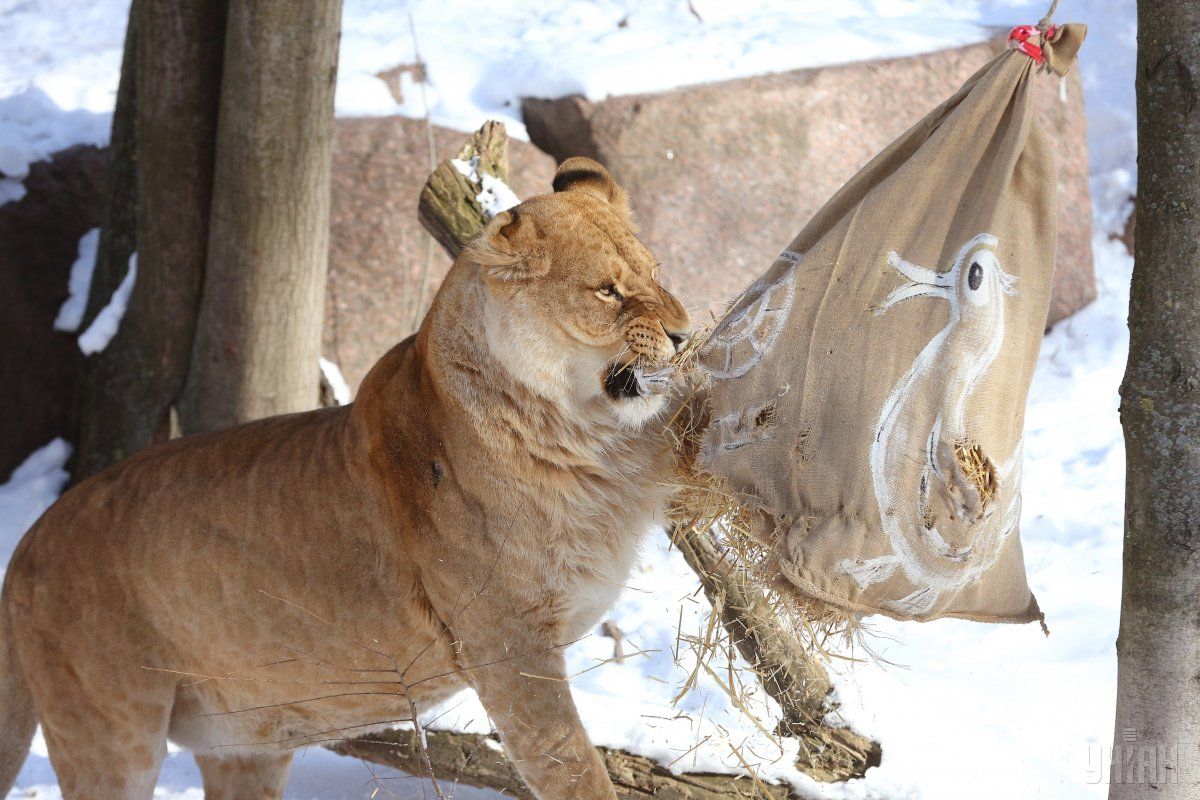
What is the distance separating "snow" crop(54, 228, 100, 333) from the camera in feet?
20.2

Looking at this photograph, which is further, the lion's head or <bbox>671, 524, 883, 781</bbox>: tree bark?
<bbox>671, 524, 883, 781</bbox>: tree bark

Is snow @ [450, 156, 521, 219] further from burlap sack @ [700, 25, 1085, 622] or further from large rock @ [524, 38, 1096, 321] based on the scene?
large rock @ [524, 38, 1096, 321]

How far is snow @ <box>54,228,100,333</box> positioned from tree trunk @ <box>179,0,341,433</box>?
5.06ft

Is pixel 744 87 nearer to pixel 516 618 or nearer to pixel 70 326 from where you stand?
pixel 70 326

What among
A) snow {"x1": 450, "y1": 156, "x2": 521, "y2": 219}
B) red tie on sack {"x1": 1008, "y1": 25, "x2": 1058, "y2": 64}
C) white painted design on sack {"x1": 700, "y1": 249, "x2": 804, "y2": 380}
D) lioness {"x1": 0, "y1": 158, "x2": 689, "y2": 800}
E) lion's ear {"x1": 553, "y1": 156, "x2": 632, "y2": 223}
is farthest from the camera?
snow {"x1": 450, "y1": 156, "x2": 521, "y2": 219}

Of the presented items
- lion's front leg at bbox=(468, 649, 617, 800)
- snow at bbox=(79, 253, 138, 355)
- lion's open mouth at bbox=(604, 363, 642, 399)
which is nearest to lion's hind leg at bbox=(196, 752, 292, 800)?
lion's front leg at bbox=(468, 649, 617, 800)

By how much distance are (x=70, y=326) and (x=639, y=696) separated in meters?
3.71

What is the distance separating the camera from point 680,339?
9.09 feet

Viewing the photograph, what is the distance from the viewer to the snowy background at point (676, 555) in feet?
12.1

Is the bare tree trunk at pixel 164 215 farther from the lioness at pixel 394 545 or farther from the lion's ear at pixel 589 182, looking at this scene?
the lion's ear at pixel 589 182

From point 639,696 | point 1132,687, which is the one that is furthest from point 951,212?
point 639,696

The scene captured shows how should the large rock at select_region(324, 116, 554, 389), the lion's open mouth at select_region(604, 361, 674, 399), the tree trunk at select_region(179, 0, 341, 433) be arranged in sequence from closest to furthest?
the lion's open mouth at select_region(604, 361, 674, 399) → the tree trunk at select_region(179, 0, 341, 433) → the large rock at select_region(324, 116, 554, 389)

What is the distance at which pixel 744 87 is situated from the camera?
7242 mm

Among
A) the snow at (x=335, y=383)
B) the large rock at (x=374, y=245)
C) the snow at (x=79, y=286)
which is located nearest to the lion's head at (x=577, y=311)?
the snow at (x=335, y=383)
